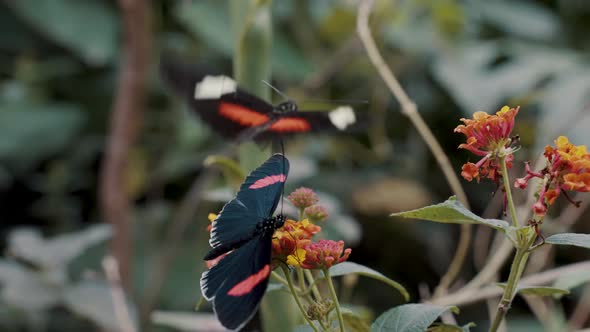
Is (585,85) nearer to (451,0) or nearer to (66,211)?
(451,0)

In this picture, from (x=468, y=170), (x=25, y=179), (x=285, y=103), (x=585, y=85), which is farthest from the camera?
(x=25, y=179)

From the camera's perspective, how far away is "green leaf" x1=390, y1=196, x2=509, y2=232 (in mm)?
284

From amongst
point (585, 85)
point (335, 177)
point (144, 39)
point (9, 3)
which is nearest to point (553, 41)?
point (585, 85)

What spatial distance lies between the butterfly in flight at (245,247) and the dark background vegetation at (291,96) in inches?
36.6

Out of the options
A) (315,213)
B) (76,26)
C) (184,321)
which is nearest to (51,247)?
(184,321)

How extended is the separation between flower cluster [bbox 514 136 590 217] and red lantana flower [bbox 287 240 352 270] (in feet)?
0.29

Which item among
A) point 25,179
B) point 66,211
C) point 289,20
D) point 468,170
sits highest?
point 289,20

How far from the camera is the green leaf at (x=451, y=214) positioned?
0.28 m

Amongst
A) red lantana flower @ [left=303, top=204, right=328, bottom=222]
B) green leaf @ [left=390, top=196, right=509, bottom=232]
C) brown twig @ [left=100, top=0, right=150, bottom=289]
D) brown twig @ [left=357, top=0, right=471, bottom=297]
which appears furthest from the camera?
brown twig @ [left=100, top=0, right=150, bottom=289]

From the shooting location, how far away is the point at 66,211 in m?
1.42

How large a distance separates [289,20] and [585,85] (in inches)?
26.9

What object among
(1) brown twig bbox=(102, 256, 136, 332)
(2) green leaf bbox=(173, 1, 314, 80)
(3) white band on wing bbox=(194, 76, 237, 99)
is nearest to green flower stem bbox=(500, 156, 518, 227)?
(3) white band on wing bbox=(194, 76, 237, 99)

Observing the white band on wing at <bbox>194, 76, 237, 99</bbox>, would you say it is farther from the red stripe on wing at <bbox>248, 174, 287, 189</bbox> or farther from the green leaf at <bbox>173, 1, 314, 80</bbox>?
the green leaf at <bbox>173, 1, 314, 80</bbox>

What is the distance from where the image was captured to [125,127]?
1.06 meters
